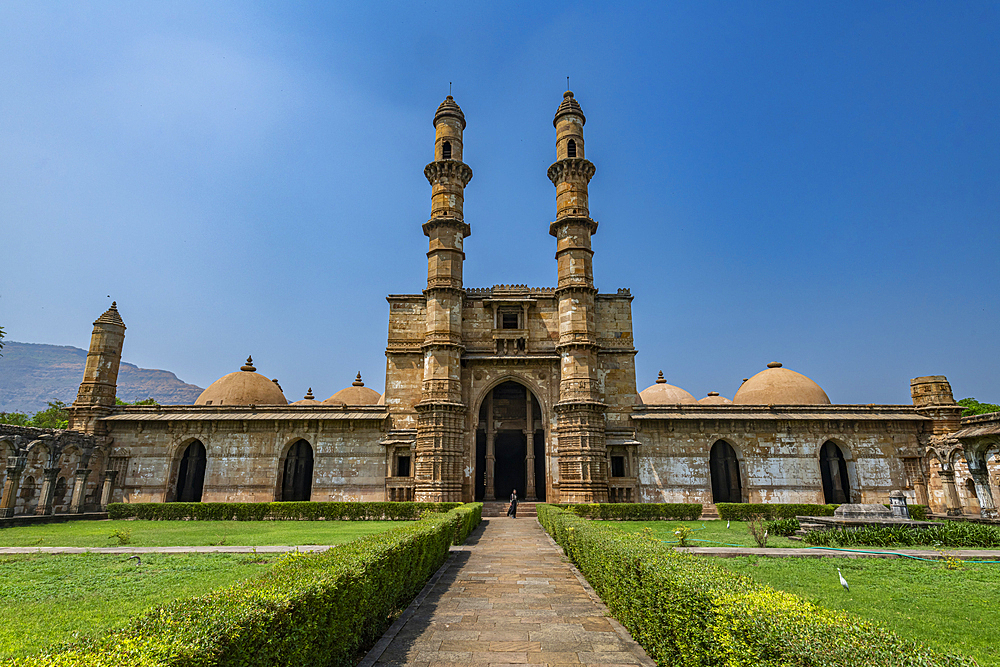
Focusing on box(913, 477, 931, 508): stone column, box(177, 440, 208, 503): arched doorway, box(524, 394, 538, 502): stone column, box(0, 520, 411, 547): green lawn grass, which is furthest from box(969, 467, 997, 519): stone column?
box(177, 440, 208, 503): arched doorway

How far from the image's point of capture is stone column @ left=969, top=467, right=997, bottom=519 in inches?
843

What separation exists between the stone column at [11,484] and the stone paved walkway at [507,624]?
2101 cm

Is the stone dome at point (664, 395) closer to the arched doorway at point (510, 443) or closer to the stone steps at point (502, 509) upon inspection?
the arched doorway at point (510, 443)

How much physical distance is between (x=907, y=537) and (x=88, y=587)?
18.6 meters

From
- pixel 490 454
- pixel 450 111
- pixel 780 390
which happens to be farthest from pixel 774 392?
pixel 450 111

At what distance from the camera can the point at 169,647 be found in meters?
3.22

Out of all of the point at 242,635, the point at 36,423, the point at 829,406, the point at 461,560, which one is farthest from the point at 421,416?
the point at 36,423

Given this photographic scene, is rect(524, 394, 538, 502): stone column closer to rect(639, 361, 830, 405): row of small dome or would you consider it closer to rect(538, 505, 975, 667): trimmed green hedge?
rect(639, 361, 830, 405): row of small dome

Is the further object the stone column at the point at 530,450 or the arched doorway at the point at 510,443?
the arched doorway at the point at 510,443

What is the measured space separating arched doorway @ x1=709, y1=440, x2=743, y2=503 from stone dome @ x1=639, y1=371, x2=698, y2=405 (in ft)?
18.6

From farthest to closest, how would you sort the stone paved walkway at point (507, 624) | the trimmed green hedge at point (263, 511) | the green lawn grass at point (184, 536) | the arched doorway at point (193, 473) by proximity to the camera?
Result: the arched doorway at point (193, 473) → the trimmed green hedge at point (263, 511) → the green lawn grass at point (184, 536) → the stone paved walkway at point (507, 624)

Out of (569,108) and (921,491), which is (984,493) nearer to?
(921,491)

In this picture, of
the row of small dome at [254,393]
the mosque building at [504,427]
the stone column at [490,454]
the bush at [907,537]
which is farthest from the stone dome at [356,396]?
the bush at [907,537]

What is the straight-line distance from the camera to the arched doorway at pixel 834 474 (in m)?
28.3
